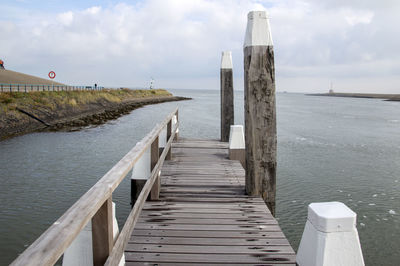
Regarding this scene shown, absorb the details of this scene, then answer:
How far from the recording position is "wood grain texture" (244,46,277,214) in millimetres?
4012

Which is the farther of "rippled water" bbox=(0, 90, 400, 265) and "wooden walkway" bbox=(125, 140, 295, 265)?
"rippled water" bbox=(0, 90, 400, 265)

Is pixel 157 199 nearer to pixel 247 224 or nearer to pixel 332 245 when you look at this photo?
pixel 247 224

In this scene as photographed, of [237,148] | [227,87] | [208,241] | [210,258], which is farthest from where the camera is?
[227,87]

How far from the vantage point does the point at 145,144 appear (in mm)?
2951

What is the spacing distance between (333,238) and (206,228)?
1918 mm

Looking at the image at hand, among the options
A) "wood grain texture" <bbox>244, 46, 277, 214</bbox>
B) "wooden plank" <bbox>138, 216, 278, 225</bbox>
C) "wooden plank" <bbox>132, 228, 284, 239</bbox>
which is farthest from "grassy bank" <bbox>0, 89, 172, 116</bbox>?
"wood grain texture" <bbox>244, 46, 277, 214</bbox>

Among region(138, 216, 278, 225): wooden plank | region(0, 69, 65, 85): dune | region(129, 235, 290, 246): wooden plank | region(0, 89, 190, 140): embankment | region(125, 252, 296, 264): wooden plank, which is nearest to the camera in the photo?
region(125, 252, 296, 264): wooden plank

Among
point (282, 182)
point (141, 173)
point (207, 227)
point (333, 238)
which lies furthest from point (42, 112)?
point (333, 238)

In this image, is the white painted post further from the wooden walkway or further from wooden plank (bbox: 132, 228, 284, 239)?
wooden plank (bbox: 132, 228, 284, 239)

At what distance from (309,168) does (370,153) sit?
5.44 meters

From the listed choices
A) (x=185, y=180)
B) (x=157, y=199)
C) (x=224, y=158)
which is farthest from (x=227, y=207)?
(x=224, y=158)

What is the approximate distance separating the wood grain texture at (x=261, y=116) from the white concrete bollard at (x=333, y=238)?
224 cm

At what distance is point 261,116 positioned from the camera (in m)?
4.11

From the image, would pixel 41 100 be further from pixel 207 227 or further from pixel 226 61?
pixel 207 227
